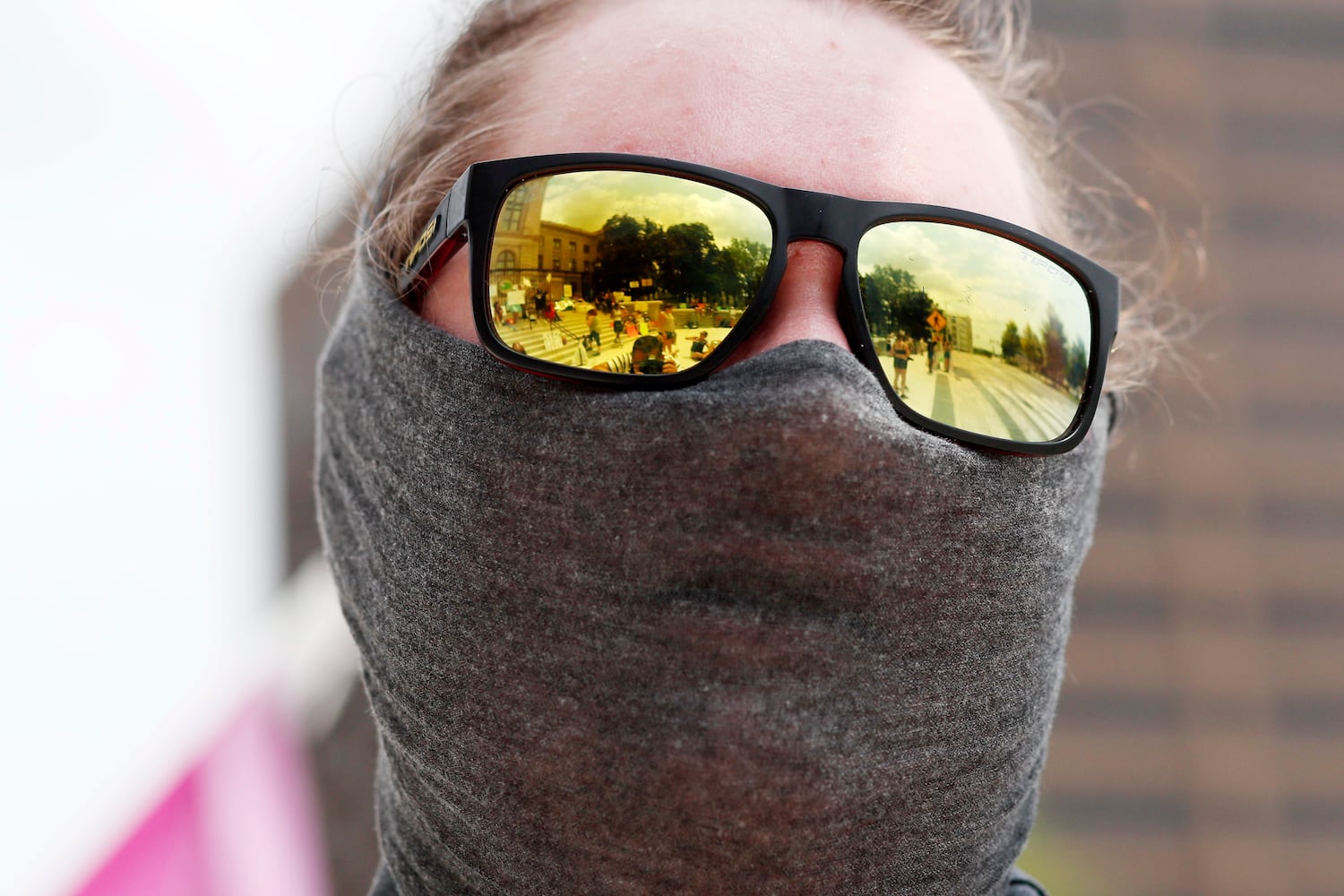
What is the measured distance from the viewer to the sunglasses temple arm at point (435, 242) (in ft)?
3.05

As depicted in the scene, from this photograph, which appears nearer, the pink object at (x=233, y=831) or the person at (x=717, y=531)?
the person at (x=717, y=531)

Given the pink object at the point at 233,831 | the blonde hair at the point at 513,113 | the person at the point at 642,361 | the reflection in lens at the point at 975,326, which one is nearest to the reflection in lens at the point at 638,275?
the person at the point at 642,361

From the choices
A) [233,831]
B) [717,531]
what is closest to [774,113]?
[717,531]

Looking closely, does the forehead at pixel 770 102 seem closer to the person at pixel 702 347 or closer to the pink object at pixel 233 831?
the person at pixel 702 347

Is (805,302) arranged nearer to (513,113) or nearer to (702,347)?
(702,347)

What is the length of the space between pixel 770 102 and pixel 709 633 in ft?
1.66

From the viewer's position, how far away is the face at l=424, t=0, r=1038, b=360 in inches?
36.0

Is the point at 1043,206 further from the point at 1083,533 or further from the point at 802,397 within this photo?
the point at 802,397

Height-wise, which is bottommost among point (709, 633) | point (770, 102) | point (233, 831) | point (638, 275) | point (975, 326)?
point (233, 831)

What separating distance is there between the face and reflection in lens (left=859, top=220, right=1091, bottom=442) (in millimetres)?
46

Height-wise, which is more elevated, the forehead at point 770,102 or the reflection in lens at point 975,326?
the forehead at point 770,102

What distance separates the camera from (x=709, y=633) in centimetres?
78

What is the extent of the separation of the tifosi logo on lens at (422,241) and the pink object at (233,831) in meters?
2.17

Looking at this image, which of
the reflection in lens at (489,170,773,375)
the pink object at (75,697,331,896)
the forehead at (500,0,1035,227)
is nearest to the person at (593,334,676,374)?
the reflection in lens at (489,170,773,375)
